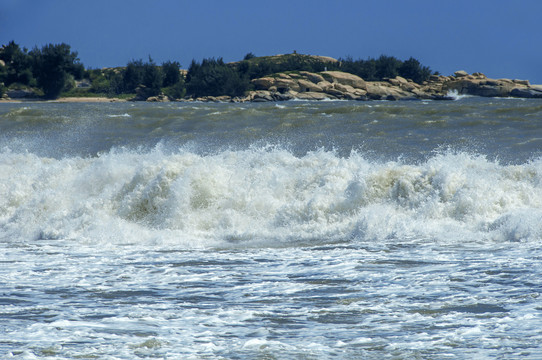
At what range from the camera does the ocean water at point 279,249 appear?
5.02 m

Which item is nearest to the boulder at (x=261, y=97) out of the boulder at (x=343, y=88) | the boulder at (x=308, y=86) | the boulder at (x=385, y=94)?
the boulder at (x=308, y=86)

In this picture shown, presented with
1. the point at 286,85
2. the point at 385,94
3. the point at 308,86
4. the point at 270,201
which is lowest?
the point at 270,201

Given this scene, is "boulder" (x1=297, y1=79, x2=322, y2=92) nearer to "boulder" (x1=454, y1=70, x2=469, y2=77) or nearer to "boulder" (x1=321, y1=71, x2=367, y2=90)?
"boulder" (x1=321, y1=71, x2=367, y2=90)

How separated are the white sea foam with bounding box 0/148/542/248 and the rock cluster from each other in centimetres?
5773

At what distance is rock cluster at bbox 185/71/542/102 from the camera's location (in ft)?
241

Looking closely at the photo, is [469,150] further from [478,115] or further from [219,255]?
[219,255]

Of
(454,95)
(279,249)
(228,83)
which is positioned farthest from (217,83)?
(279,249)

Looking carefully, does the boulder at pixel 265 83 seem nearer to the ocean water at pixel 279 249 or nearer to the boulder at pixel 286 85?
the boulder at pixel 286 85

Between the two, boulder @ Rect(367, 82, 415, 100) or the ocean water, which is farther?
boulder @ Rect(367, 82, 415, 100)

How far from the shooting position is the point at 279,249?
8.90 meters

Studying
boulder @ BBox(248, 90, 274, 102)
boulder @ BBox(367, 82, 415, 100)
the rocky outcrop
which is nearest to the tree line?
the rocky outcrop

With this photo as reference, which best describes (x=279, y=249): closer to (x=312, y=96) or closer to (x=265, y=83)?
(x=312, y=96)

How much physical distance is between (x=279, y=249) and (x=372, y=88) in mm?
68435

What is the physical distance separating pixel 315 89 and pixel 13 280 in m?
70.9
